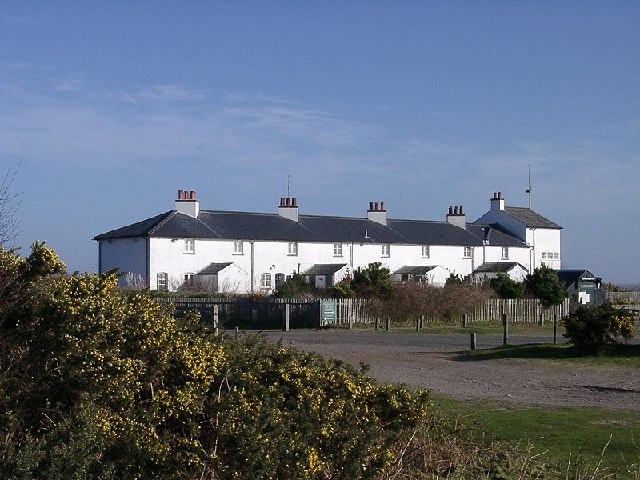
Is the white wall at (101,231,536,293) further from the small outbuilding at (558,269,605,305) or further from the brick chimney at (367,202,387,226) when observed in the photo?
the small outbuilding at (558,269,605,305)

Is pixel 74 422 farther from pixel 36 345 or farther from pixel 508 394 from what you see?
pixel 508 394

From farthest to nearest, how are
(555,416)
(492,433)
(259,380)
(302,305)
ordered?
1. (302,305)
2. (555,416)
3. (492,433)
4. (259,380)

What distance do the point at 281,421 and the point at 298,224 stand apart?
61.2 m

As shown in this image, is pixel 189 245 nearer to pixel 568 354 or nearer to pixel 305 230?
pixel 305 230

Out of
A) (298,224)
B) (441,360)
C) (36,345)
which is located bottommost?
(441,360)

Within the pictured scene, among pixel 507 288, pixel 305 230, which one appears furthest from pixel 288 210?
pixel 507 288

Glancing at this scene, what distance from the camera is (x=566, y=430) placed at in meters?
13.4

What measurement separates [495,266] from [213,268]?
23.3 metres

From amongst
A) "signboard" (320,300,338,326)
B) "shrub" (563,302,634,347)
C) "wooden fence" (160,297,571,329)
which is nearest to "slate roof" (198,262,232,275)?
"wooden fence" (160,297,571,329)

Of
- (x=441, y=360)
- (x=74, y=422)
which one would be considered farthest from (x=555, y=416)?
(x=441, y=360)

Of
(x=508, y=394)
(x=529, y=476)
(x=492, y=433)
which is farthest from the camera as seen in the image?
(x=508, y=394)

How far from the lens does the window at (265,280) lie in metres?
65.6

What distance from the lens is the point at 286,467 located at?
731 centimetres

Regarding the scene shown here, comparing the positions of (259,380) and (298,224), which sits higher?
(298,224)
